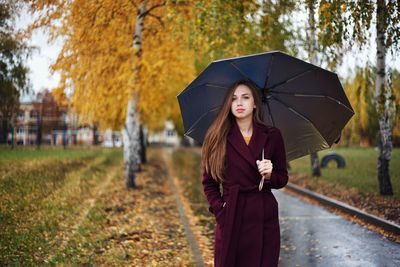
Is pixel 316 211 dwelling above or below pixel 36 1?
below

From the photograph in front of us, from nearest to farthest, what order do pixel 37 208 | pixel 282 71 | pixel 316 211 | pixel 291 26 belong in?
pixel 282 71 < pixel 37 208 < pixel 316 211 < pixel 291 26

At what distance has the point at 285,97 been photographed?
14.6ft

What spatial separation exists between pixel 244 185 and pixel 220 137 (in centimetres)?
44

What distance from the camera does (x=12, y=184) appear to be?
701 cm

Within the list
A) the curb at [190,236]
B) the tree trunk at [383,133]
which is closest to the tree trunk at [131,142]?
the curb at [190,236]

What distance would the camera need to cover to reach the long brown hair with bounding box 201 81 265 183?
337cm

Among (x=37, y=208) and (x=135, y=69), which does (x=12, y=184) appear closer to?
(x=37, y=208)

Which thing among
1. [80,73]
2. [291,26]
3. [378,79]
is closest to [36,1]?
[80,73]

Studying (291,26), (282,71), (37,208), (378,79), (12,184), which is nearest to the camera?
(282,71)

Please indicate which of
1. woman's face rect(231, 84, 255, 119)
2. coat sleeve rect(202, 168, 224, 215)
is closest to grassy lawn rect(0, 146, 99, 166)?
coat sleeve rect(202, 168, 224, 215)

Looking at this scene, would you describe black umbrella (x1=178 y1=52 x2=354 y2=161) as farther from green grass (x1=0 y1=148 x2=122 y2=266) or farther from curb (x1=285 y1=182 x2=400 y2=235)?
curb (x1=285 y1=182 x2=400 y2=235)

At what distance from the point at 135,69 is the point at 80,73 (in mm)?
1638

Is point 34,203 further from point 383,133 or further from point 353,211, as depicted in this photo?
point 383,133

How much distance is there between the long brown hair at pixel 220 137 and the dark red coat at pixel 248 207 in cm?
7
